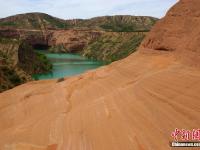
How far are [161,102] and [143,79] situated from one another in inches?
112

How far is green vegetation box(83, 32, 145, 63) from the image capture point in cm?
16825

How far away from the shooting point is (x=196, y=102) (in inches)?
501

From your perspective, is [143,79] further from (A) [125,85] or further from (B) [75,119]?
(B) [75,119]

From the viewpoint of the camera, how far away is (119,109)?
15125mm

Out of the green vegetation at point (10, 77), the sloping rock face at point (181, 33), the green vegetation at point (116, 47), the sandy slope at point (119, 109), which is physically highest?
the sloping rock face at point (181, 33)

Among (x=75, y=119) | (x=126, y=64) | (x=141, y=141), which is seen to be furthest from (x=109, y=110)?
(x=126, y=64)

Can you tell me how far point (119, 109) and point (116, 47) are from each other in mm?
168033

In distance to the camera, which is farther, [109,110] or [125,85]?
[125,85]

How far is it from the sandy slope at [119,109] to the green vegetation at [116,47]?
14158 centimetres

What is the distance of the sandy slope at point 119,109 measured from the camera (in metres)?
12.8
